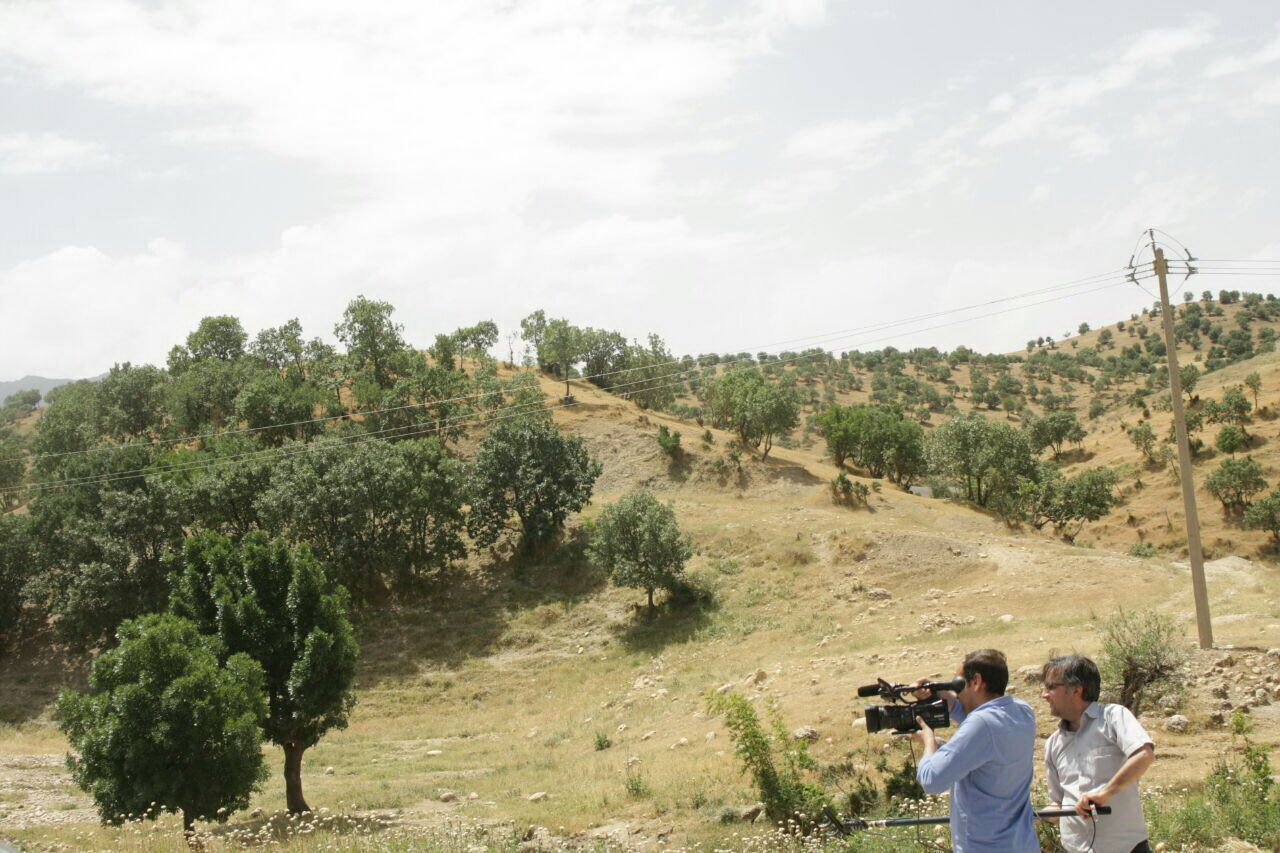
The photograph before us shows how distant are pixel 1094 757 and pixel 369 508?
35.4m

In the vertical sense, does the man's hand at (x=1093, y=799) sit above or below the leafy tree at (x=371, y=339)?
below

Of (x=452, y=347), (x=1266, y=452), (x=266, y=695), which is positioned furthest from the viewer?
(x=452, y=347)

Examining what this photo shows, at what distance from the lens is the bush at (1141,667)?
49.0 ft

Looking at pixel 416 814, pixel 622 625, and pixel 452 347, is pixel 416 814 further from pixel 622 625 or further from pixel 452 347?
pixel 452 347

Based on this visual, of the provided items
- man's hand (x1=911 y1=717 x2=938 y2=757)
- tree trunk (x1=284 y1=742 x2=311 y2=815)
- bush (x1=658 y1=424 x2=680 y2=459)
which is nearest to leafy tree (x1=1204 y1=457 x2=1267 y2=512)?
bush (x1=658 y1=424 x2=680 y2=459)

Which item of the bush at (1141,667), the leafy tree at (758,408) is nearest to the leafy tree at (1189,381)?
the leafy tree at (758,408)

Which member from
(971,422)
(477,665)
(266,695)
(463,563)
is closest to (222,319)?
(463,563)

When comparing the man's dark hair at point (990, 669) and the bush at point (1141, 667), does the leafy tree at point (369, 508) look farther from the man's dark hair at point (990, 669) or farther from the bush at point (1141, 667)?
the man's dark hair at point (990, 669)

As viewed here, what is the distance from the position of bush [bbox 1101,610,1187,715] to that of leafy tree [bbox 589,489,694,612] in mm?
19355

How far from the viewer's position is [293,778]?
1794cm

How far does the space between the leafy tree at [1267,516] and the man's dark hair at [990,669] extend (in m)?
49.3

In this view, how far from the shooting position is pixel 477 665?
109 ft

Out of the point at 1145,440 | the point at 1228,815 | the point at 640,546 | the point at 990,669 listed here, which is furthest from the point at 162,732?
the point at 1145,440

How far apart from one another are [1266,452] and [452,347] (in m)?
54.9
